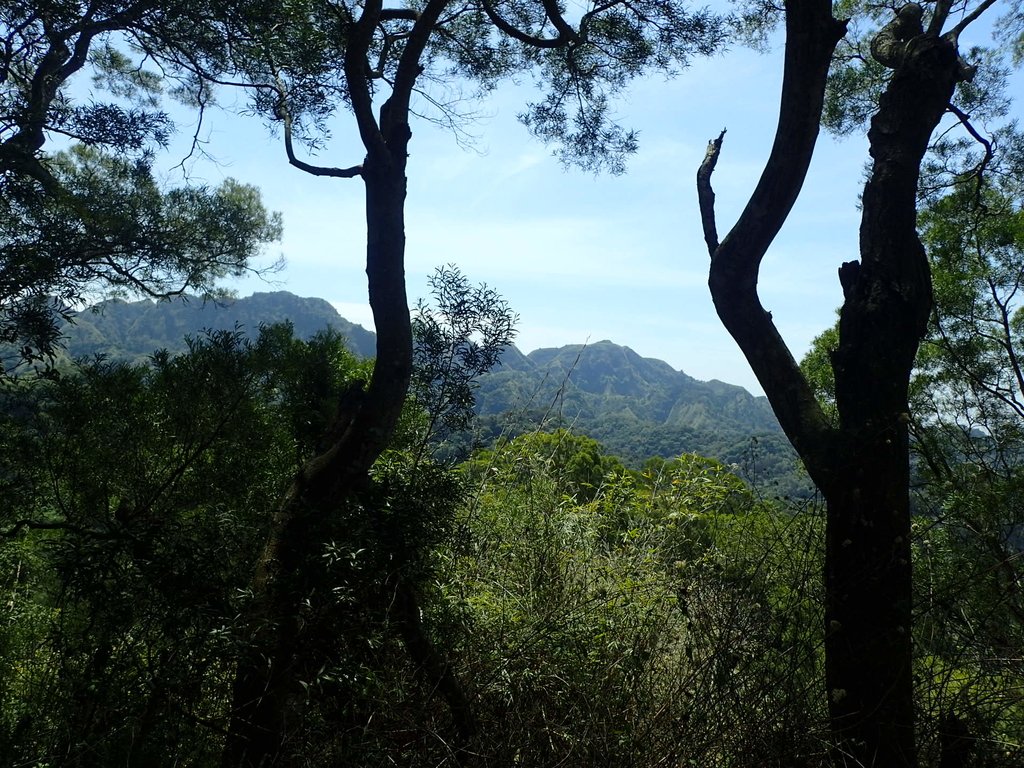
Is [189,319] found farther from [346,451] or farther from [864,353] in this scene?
[864,353]

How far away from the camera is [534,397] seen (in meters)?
4.16

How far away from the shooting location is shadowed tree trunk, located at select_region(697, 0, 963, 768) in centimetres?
255

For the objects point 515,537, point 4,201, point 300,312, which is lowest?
point 515,537

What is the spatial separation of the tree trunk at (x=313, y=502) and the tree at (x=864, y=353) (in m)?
1.57

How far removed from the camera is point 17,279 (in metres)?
3.79

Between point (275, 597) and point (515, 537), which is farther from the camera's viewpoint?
point (515, 537)

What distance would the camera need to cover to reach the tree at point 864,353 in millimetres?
2557

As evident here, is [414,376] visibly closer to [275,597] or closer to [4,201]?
[275,597]

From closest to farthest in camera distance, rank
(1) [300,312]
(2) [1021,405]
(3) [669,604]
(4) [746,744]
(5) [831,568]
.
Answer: (4) [746,744]
(5) [831,568]
(3) [669,604]
(2) [1021,405]
(1) [300,312]

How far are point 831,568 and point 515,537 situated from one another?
70.9 inches

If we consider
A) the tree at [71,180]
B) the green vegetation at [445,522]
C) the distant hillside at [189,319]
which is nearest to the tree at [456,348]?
the green vegetation at [445,522]

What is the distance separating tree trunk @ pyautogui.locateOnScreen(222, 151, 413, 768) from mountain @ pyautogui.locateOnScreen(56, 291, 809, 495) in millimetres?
690

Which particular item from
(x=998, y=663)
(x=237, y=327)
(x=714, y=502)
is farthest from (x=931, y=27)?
(x=237, y=327)

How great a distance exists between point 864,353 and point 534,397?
1.85m
